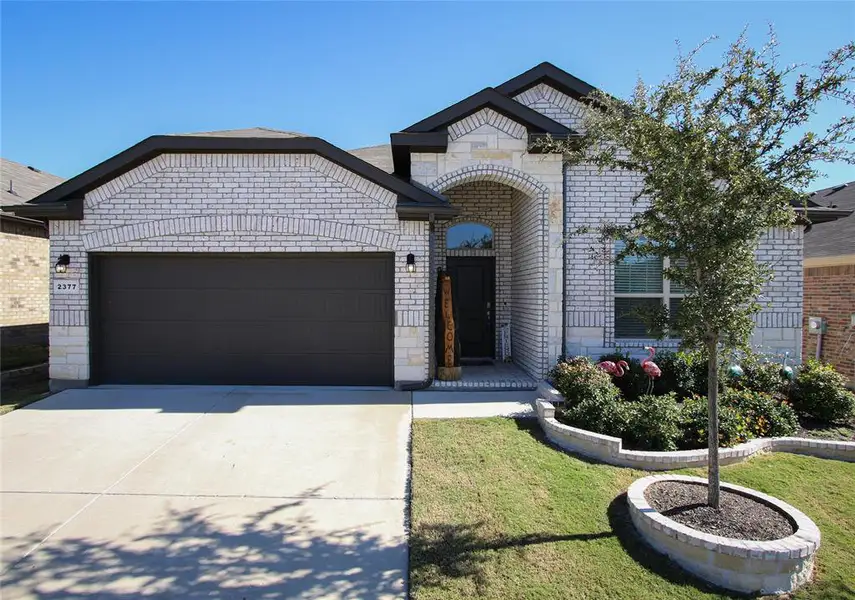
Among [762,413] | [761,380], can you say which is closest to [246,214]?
[762,413]

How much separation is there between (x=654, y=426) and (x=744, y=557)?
93.7 inches

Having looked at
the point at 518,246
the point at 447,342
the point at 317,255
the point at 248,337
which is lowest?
the point at 447,342

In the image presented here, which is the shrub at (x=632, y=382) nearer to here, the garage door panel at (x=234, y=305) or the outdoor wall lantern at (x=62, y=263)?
the garage door panel at (x=234, y=305)

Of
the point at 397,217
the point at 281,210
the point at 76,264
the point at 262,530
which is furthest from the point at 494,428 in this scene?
the point at 76,264

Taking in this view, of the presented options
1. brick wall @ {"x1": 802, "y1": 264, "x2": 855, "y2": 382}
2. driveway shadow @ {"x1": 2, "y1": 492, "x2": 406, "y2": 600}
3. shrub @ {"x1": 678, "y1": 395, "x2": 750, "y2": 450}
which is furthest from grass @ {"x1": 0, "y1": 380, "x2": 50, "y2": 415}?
brick wall @ {"x1": 802, "y1": 264, "x2": 855, "y2": 382}

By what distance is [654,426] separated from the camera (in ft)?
18.6

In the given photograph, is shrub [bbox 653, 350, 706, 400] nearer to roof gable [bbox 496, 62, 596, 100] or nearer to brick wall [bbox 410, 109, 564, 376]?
brick wall [bbox 410, 109, 564, 376]

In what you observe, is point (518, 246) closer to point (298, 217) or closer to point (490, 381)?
point (490, 381)

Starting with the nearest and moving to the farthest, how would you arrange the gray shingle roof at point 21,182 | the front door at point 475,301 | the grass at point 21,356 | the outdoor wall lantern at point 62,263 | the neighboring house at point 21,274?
the outdoor wall lantern at point 62,263
the grass at point 21,356
the neighboring house at point 21,274
the gray shingle roof at point 21,182
the front door at point 475,301

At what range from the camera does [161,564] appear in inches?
135

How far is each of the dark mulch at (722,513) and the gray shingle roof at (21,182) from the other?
11.8m

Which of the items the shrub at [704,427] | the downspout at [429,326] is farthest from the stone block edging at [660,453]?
the downspout at [429,326]

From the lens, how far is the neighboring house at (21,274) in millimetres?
10023

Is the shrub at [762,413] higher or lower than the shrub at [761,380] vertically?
lower
